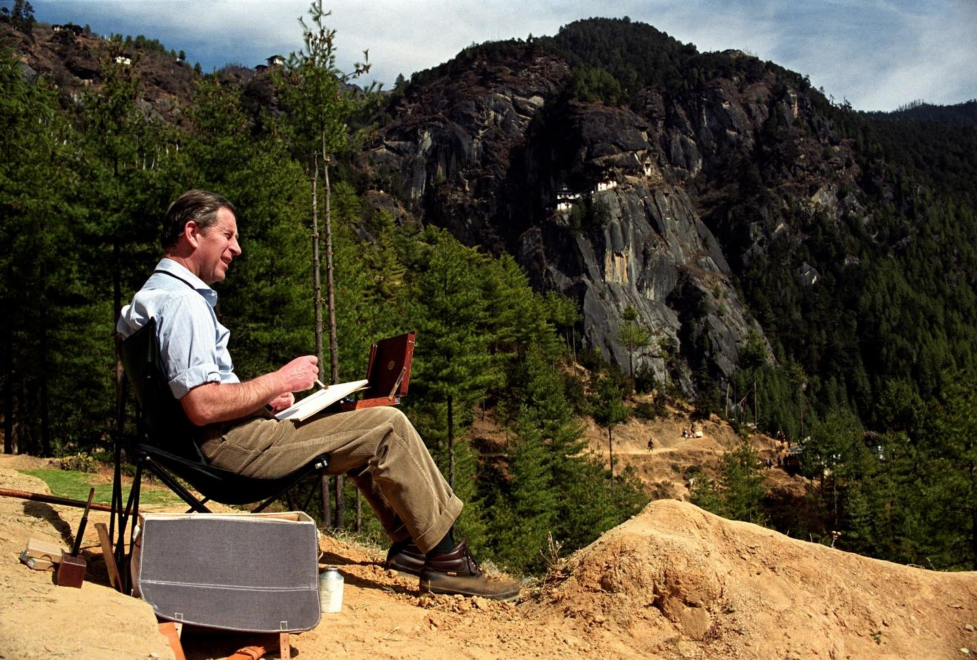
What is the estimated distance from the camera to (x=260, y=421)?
3.46 m

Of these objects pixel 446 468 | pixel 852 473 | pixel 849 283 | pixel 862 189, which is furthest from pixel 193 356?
pixel 862 189

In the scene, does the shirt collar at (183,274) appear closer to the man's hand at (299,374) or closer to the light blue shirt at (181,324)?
the light blue shirt at (181,324)

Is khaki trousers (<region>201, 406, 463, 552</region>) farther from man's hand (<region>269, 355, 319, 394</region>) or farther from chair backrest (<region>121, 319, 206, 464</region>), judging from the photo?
man's hand (<region>269, 355, 319, 394</region>)

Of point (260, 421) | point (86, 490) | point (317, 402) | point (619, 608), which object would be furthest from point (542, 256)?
point (260, 421)

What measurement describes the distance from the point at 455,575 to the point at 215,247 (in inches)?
85.1

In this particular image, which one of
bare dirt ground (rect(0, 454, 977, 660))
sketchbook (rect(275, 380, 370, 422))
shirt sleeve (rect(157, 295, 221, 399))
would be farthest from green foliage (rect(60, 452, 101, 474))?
shirt sleeve (rect(157, 295, 221, 399))

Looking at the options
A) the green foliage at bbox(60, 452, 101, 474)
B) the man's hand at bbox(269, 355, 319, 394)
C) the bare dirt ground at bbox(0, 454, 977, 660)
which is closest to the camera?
the bare dirt ground at bbox(0, 454, 977, 660)

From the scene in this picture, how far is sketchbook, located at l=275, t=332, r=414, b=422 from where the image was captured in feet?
12.0

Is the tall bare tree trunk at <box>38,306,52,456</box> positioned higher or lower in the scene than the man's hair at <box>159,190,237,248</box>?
lower

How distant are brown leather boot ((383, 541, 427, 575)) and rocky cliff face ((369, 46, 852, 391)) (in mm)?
92615

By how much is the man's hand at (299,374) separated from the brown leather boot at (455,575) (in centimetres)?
125

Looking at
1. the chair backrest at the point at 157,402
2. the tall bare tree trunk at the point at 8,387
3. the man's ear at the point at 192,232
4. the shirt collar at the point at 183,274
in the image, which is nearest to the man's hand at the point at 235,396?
the chair backrest at the point at 157,402

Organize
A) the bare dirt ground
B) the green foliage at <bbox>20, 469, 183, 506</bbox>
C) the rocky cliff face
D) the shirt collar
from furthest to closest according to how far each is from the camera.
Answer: the rocky cliff face
the green foliage at <bbox>20, 469, 183, 506</bbox>
the shirt collar
the bare dirt ground

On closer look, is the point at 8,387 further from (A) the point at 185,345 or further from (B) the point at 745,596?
(B) the point at 745,596
